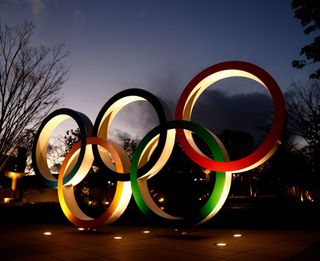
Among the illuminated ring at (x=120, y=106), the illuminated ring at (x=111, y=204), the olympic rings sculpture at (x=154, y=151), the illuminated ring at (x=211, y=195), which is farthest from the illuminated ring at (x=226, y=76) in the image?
the illuminated ring at (x=111, y=204)

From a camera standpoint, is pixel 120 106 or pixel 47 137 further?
pixel 47 137

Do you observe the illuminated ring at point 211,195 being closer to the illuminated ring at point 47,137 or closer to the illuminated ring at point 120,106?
the illuminated ring at point 120,106

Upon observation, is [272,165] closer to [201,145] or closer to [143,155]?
[201,145]

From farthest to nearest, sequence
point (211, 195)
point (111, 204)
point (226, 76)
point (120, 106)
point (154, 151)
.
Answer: point (120, 106)
point (111, 204)
point (154, 151)
point (226, 76)
point (211, 195)

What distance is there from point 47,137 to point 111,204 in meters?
4.50

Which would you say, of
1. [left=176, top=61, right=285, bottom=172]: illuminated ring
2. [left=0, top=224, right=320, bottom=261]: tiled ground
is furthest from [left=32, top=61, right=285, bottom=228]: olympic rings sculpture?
[left=0, top=224, right=320, bottom=261]: tiled ground

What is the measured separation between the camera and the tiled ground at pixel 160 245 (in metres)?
6.86

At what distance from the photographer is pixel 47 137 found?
42.9ft

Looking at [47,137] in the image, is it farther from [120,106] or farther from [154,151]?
[154,151]

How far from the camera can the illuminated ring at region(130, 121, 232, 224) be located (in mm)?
8719

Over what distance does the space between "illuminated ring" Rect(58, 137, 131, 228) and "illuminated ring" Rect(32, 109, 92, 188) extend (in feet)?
0.83

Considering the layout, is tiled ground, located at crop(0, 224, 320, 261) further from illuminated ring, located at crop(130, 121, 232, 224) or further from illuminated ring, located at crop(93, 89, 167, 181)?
illuminated ring, located at crop(93, 89, 167, 181)

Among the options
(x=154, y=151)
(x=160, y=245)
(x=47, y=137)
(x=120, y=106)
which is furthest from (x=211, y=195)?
(x=47, y=137)

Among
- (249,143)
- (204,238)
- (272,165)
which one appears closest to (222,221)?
(204,238)
